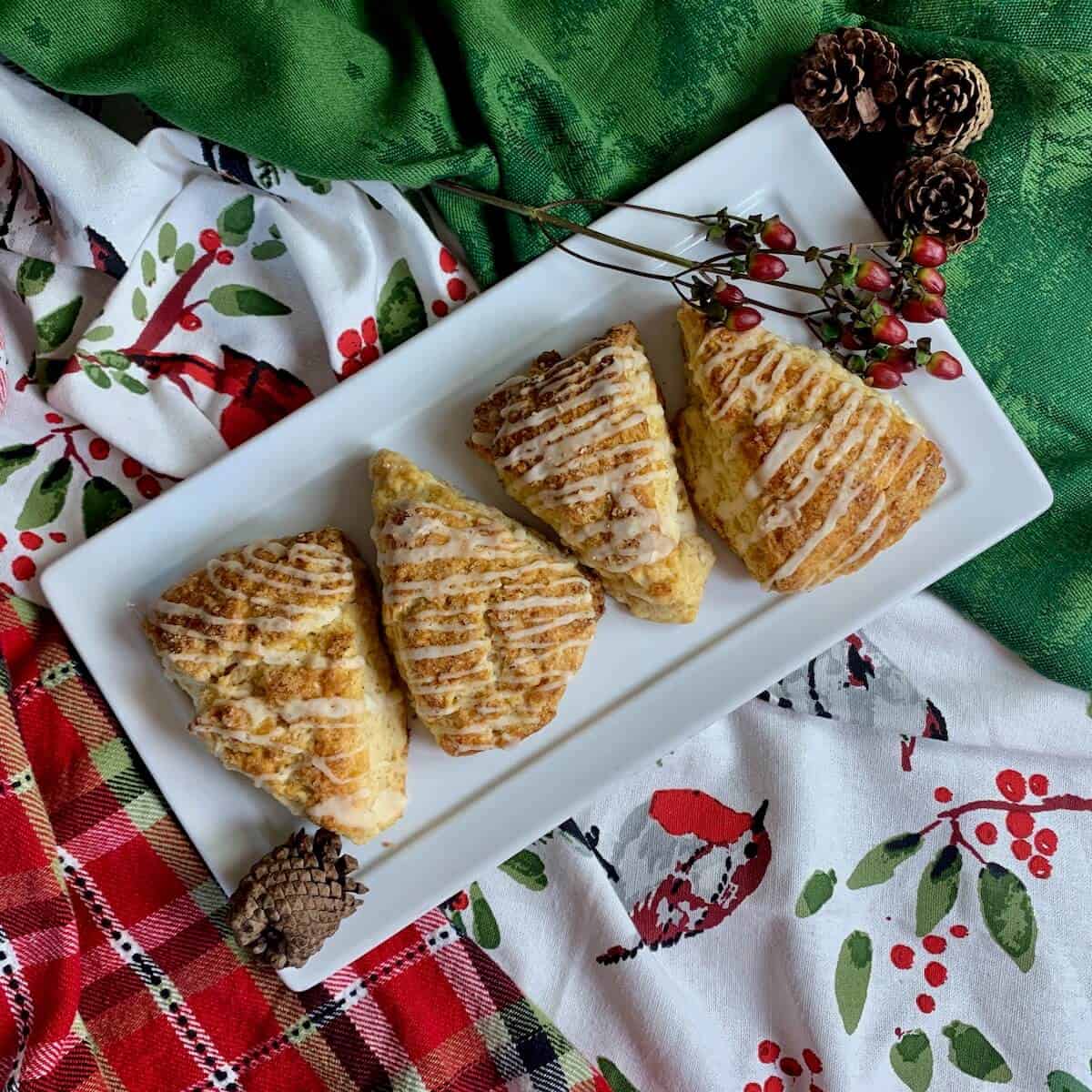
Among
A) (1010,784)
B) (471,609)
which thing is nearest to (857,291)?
(471,609)

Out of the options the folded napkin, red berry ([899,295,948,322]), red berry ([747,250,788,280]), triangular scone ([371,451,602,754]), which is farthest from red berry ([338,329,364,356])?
red berry ([899,295,948,322])

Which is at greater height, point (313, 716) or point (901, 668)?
point (313, 716)

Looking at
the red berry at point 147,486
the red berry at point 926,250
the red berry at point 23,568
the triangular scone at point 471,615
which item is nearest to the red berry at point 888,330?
the red berry at point 926,250

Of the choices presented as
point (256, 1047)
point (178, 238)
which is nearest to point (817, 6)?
point (178, 238)

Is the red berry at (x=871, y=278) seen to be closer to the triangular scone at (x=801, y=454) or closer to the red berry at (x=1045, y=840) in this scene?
the triangular scone at (x=801, y=454)

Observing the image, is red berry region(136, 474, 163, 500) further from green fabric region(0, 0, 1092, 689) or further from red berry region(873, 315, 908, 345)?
red berry region(873, 315, 908, 345)

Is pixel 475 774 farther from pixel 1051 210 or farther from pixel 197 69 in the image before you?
pixel 1051 210
